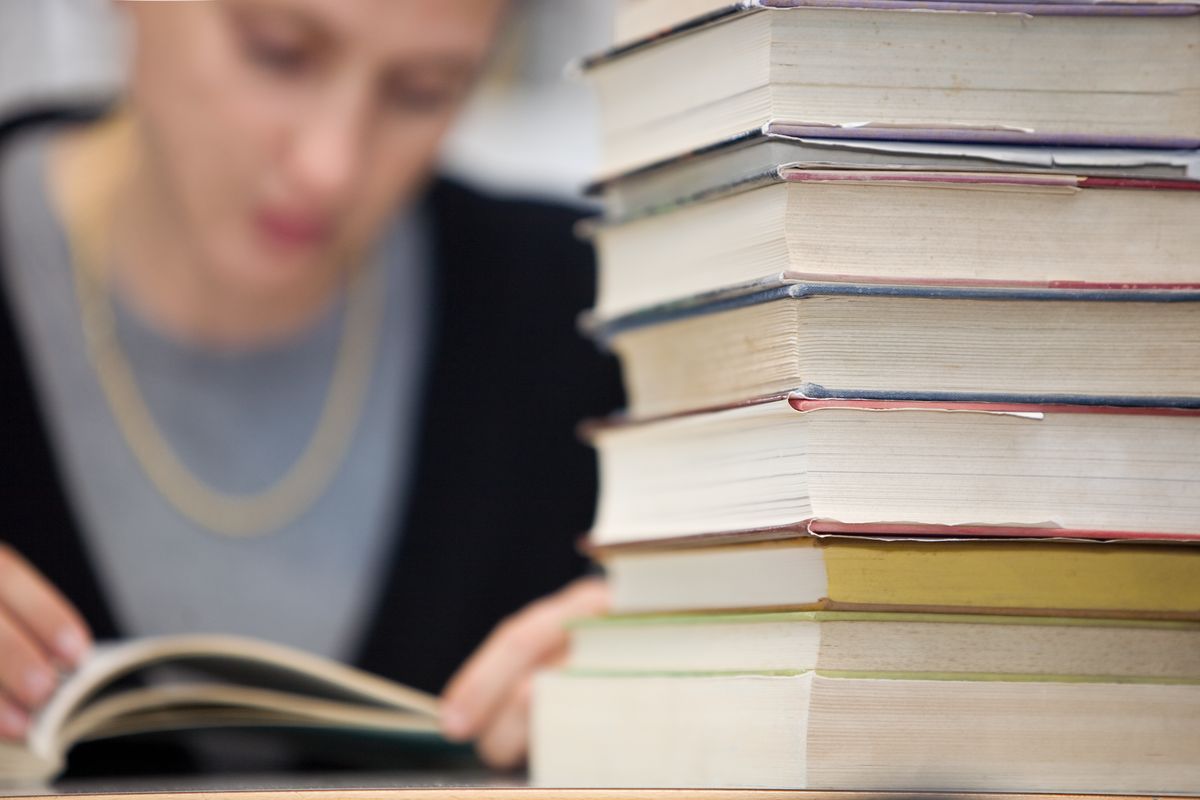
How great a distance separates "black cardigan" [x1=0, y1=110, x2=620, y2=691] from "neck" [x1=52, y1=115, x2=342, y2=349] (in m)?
0.10

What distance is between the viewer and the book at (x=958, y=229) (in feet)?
1.56

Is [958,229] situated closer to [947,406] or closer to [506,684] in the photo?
[947,406]

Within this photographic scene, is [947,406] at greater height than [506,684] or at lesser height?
greater

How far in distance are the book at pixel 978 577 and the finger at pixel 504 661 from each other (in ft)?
0.87

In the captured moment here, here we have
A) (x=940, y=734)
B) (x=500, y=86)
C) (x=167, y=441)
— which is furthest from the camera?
(x=500, y=86)

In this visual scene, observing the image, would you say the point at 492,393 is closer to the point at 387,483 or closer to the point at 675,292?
the point at 387,483

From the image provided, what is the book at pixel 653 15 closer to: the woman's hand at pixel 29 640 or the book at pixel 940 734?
the book at pixel 940 734

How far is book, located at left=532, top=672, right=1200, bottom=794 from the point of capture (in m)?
0.45

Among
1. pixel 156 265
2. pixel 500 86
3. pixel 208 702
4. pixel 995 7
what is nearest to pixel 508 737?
pixel 208 702

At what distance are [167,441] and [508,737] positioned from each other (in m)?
0.69

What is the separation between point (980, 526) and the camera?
0.46 m

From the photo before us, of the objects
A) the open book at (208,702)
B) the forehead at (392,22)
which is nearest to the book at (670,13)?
the open book at (208,702)

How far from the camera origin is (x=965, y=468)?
475mm

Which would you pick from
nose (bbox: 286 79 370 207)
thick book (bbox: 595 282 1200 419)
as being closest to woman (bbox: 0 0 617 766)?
nose (bbox: 286 79 370 207)
